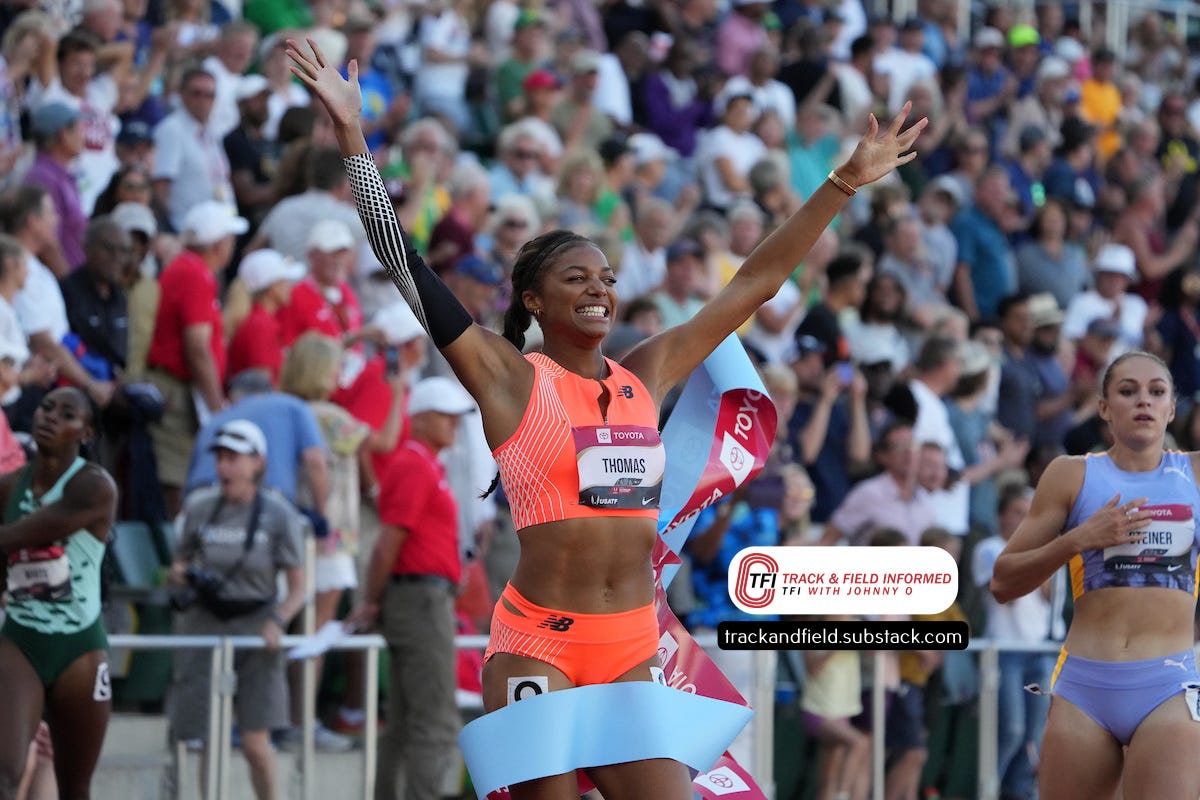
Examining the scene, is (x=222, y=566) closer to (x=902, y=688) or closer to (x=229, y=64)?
(x=902, y=688)

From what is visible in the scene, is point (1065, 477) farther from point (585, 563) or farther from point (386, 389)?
point (386, 389)

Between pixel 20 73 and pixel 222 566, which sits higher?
pixel 20 73

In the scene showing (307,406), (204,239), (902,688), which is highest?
(204,239)

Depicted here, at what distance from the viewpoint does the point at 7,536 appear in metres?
7.64

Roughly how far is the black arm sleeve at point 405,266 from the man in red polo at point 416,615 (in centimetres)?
396

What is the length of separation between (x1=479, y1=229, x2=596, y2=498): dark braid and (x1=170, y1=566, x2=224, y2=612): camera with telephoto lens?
3597 millimetres

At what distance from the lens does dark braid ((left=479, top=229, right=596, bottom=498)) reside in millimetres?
5582

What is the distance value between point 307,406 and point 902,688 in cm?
333

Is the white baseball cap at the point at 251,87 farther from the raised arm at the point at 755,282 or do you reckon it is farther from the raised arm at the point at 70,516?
the raised arm at the point at 755,282

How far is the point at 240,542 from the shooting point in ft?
29.6

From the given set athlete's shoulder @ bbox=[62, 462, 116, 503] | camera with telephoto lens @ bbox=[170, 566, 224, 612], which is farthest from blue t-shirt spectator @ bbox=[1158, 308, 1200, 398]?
athlete's shoulder @ bbox=[62, 462, 116, 503]

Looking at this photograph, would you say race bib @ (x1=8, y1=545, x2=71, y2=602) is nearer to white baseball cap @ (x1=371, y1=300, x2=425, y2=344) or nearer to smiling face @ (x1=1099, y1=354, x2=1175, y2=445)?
white baseball cap @ (x1=371, y1=300, x2=425, y2=344)

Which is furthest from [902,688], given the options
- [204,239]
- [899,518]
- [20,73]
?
[20,73]

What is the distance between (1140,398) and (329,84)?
2951mm
